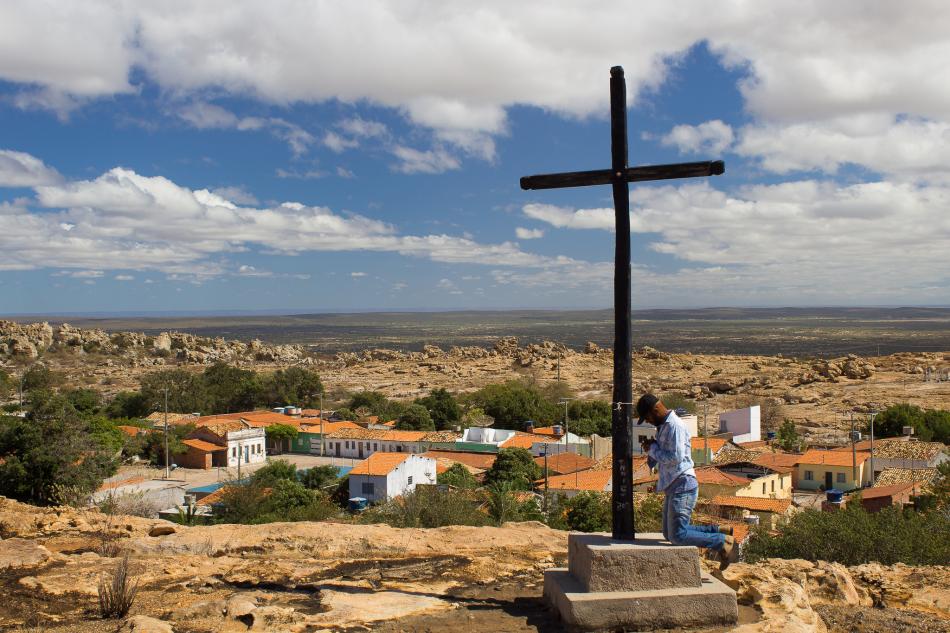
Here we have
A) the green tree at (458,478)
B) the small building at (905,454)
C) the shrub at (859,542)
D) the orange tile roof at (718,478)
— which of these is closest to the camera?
the shrub at (859,542)

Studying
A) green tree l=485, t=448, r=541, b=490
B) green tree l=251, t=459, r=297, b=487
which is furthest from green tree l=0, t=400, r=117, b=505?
green tree l=485, t=448, r=541, b=490

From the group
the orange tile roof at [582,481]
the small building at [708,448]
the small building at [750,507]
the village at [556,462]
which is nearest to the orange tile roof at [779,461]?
the village at [556,462]

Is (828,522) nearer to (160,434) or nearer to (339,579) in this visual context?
(339,579)

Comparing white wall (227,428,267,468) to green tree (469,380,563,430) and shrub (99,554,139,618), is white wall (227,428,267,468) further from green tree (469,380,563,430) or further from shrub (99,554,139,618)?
shrub (99,554,139,618)

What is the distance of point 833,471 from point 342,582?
30.9 m

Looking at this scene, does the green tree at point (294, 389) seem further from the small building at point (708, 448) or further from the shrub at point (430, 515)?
the shrub at point (430, 515)

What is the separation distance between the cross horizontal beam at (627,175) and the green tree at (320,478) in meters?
26.2

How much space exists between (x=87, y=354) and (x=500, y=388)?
65947 mm

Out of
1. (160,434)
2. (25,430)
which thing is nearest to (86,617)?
(25,430)

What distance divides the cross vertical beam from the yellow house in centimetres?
2928

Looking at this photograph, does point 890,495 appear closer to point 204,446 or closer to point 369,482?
point 369,482

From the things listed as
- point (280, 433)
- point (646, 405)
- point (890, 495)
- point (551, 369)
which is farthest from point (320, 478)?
point (551, 369)

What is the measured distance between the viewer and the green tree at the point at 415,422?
159ft

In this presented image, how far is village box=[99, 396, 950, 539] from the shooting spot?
26.6 metres
